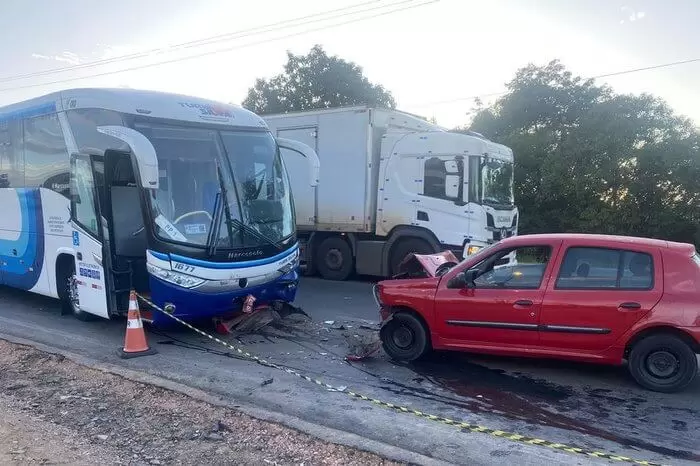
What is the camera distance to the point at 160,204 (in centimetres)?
740

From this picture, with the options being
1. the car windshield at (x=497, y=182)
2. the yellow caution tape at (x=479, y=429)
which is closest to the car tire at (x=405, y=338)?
the yellow caution tape at (x=479, y=429)

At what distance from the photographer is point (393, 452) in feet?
14.1

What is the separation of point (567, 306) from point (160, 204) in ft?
16.3

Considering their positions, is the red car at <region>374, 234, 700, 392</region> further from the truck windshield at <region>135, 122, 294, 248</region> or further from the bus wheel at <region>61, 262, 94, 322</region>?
the bus wheel at <region>61, 262, 94, 322</region>

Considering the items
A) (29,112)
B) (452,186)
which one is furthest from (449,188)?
(29,112)

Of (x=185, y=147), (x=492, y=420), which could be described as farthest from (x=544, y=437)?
(x=185, y=147)

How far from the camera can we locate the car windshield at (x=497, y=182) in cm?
1216

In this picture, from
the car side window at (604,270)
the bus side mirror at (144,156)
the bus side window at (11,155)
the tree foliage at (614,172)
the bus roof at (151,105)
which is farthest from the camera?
the tree foliage at (614,172)

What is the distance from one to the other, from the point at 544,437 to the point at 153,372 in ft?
13.6

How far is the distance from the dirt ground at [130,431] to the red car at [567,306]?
8.61 feet

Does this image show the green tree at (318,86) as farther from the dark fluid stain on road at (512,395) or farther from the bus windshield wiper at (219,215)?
the dark fluid stain on road at (512,395)

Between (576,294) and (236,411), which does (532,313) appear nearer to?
(576,294)

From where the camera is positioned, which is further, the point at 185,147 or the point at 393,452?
the point at 185,147

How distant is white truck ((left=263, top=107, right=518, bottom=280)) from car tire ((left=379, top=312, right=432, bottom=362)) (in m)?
5.31
